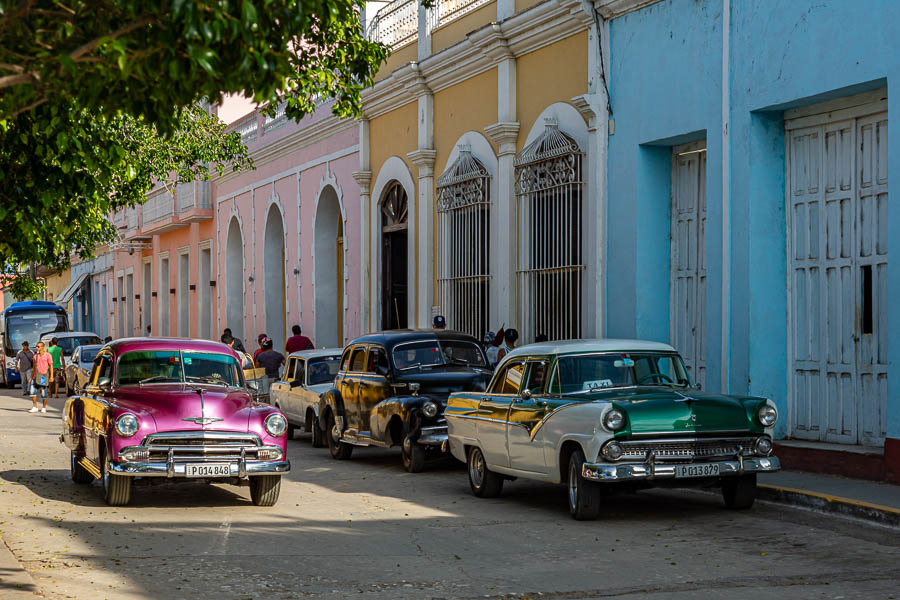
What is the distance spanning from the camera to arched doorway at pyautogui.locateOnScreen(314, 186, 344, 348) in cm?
2944

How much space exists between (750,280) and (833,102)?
87.4 inches

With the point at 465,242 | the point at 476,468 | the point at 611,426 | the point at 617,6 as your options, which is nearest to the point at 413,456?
the point at 476,468

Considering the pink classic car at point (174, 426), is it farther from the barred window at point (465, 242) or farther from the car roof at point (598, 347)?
the barred window at point (465, 242)

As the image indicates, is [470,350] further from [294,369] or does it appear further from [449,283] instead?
[449,283]

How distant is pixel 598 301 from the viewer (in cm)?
1788

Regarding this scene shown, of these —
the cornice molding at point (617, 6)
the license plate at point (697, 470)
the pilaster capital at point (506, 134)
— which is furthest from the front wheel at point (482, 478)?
the pilaster capital at point (506, 134)

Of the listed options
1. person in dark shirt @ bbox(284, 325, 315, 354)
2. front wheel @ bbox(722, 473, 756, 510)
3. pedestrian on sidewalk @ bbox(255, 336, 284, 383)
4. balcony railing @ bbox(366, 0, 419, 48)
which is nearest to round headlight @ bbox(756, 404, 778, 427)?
front wheel @ bbox(722, 473, 756, 510)

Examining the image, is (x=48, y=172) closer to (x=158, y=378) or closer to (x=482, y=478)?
(x=158, y=378)

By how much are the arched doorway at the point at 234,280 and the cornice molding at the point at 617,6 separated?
20693 millimetres

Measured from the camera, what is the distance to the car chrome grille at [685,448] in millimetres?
10133

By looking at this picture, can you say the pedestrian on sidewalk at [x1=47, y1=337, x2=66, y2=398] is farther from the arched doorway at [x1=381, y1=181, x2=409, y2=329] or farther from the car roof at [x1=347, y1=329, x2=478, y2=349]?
the car roof at [x1=347, y1=329, x2=478, y2=349]

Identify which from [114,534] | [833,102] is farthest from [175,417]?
[833,102]

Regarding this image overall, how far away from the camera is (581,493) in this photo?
10453 mm

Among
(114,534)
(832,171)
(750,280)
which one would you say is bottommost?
(114,534)
